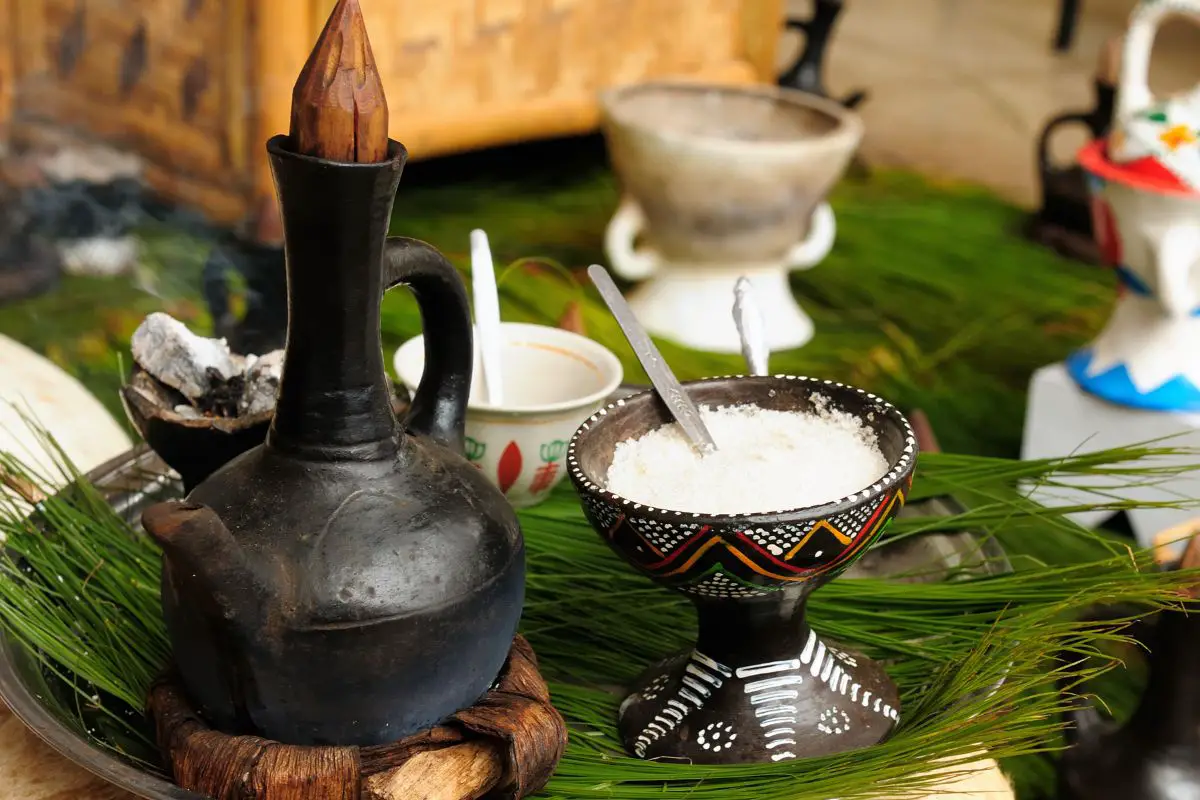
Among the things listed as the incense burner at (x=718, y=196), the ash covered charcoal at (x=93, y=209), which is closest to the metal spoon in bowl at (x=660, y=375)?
the incense burner at (x=718, y=196)

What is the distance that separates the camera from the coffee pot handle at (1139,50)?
56.4 inches

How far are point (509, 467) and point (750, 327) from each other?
0.66 feet

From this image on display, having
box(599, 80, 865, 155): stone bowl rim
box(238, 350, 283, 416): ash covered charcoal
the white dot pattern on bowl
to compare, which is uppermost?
box(238, 350, 283, 416): ash covered charcoal

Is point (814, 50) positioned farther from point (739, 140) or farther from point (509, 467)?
point (509, 467)

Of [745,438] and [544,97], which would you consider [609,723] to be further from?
[544,97]

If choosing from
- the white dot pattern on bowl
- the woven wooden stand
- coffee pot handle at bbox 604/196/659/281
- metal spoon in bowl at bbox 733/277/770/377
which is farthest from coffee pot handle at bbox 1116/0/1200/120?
the woven wooden stand

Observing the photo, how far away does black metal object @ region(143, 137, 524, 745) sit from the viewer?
583 millimetres

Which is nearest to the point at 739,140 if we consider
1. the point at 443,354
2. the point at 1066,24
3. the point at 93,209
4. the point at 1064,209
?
the point at 1064,209

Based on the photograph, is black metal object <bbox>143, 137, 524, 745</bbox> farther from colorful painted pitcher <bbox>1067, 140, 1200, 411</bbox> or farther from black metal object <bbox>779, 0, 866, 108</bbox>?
black metal object <bbox>779, 0, 866, 108</bbox>

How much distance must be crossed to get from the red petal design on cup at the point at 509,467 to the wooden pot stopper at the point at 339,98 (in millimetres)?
395

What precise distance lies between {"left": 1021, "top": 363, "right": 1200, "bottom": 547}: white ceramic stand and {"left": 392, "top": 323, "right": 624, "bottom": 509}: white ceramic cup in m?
0.67

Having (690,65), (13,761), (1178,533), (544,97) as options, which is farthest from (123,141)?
(1178,533)

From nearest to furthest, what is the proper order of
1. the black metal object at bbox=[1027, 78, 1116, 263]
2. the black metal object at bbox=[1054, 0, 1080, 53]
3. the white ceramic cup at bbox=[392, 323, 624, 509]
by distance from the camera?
1. the white ceramic cup at bbox=[392, 323, 624, 509]
2. the black metal object at bbox=[1027, 78, 1116, 263]
3. the black metal object at bbox=[1054, 0, 1080, 53]

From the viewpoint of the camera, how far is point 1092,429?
1559mm
